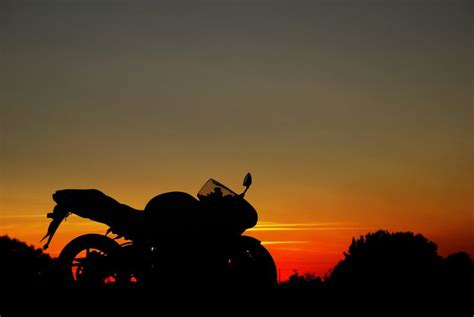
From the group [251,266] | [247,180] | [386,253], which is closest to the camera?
[251,266]

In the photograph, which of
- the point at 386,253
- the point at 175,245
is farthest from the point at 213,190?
the point at 386,253

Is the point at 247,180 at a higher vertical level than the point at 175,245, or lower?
higher

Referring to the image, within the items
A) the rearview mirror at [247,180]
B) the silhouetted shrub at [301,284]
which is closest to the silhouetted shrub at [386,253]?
the silhouetted shrub at [301,284]

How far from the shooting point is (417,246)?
40281 mm

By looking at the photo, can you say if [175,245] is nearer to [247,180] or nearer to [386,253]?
[247,180]

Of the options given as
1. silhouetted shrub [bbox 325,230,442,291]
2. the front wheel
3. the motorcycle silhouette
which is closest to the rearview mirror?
the motorcycle silhouette

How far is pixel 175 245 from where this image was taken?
1412 centimetres

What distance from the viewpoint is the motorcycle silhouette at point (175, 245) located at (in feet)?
45.2

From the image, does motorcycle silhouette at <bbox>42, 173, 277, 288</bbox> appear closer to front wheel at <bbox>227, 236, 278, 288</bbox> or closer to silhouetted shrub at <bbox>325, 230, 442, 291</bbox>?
front wheel at <bbox>227, 236, 278, 288</bbox>

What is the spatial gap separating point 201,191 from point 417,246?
2830cm

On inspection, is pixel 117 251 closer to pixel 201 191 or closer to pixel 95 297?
pixel 95 297

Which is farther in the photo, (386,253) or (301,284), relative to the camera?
(386,253)

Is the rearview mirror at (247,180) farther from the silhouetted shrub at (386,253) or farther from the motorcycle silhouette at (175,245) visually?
the silhouetted shrub at (386,253)

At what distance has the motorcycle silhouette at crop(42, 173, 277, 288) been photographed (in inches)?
543
